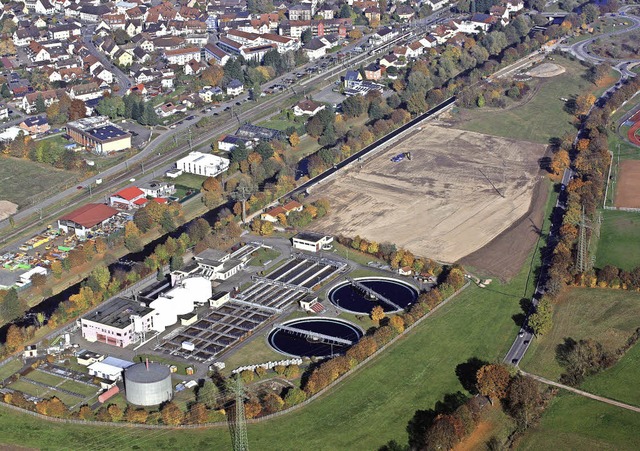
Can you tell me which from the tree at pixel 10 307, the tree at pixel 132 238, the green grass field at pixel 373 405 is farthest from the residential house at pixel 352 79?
the tree at pixel 10 307

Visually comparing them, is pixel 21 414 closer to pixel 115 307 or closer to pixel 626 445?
pixel 115 307

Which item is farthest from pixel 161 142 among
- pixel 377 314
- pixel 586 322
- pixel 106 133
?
pixel 586 322

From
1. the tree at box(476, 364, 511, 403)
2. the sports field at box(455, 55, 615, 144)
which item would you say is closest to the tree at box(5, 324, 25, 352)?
the tree at box(476, 364, 511, 403)

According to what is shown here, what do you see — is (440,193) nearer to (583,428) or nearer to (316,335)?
(316,335)

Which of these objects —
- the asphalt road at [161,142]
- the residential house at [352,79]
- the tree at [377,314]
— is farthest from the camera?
the residential house at [352,79]

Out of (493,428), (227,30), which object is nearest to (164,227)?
(493,428)

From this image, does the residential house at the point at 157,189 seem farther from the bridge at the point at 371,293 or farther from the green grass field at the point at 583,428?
the green grass field at the point at 583,428
